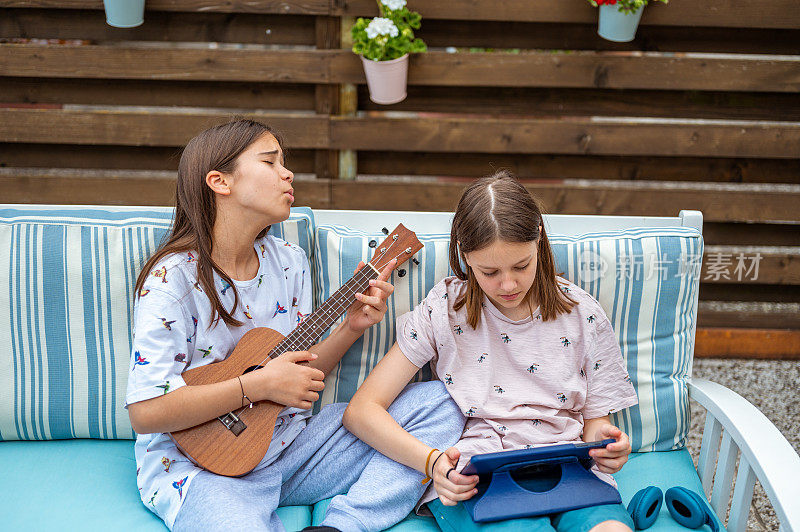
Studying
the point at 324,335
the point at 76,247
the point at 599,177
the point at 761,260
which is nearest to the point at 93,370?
the point at 76,247

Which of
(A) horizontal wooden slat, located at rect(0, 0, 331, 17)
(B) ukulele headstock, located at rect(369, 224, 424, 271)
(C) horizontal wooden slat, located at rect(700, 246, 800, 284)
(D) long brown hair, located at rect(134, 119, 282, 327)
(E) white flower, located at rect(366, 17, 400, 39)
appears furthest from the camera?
(C) horizontal wooden slat, located at rect(700, 246, 800, 284)

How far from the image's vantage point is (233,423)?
5.24ft

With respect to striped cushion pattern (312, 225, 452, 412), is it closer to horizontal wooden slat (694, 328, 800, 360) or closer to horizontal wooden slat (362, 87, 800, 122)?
horizontal wooden slat (362, 87, 800, 122)

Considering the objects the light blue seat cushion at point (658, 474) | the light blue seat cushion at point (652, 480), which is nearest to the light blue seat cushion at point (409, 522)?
the light blue seat cushion at point (652, 480)

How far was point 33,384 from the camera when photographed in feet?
5.87

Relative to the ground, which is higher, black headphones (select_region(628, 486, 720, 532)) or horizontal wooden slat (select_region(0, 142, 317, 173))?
horizontal wooden slat (select_region(0, 142, 317, 173))

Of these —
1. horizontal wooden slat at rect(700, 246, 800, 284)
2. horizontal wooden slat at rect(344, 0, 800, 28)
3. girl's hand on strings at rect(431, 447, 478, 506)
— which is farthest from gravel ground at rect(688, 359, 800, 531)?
girl's hand on strings at rect(431, 447, 478, 506)

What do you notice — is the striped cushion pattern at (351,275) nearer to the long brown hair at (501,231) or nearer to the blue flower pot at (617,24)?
the long brown hair at (501,231)

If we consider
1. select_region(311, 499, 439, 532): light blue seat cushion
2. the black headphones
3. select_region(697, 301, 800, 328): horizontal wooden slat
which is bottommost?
select_region(697, 301, 800, 328): horizontal wooden slat

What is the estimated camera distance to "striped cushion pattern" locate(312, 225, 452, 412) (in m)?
1.81

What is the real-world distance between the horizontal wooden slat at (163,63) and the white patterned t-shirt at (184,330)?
1181 mm

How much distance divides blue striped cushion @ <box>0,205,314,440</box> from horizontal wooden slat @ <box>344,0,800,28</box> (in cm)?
141

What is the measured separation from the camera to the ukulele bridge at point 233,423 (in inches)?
62.7

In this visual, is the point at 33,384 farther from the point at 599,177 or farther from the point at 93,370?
the point at 599,177
